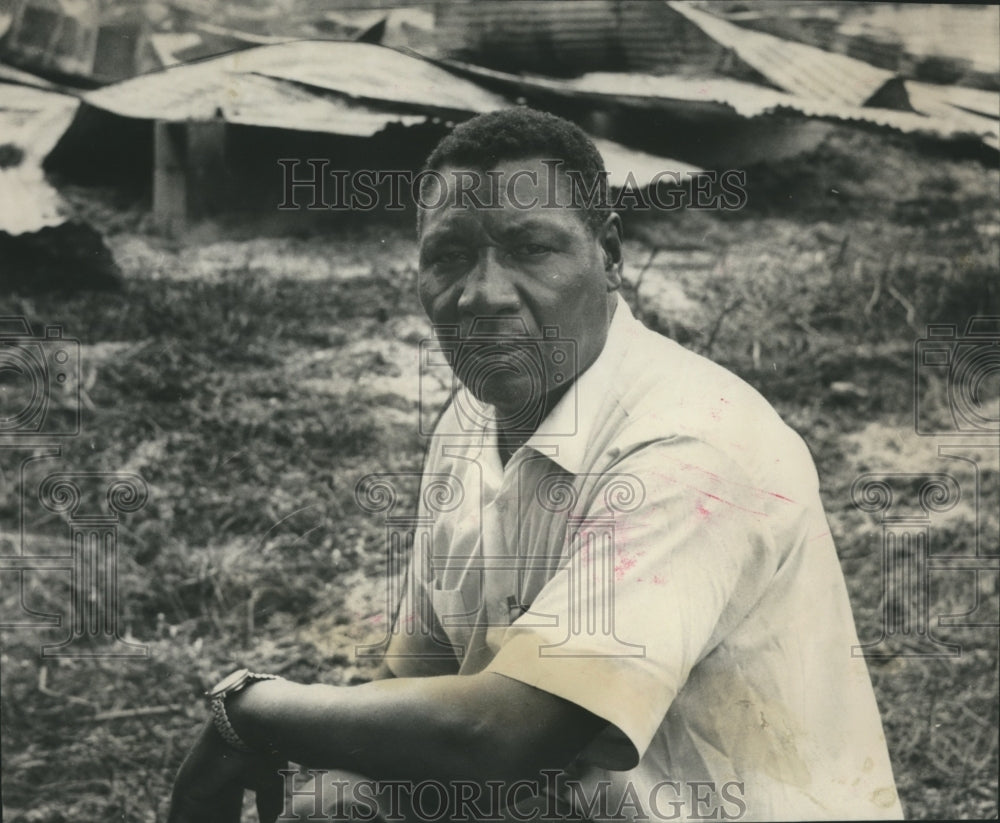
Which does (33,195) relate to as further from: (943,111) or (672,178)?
(943,111)

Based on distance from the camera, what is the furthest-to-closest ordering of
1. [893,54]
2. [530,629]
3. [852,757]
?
[893,54] → [852,757] → [530,629]

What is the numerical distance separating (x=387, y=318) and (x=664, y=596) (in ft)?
4.38

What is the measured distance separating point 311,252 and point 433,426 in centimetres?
69

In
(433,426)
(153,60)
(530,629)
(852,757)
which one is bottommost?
(852,757)

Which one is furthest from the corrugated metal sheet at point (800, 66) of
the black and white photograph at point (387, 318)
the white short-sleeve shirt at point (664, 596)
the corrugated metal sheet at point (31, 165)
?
the corrugated metal sheet at point (31, 165)

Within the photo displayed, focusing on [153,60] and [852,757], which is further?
[153,60]

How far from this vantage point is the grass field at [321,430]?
363cm

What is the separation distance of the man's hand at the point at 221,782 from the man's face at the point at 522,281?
3.90 feet

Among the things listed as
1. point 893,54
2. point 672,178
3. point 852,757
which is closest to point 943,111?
point 893,54

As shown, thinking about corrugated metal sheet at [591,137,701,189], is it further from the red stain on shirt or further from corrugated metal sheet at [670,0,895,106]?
the red stain on shirt

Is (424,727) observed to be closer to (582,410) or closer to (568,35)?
(582,410)

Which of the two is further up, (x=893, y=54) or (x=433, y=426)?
(x=893, y=54)

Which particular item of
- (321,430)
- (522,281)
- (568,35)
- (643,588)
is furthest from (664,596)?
(568,35)

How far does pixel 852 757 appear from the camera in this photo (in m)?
3.36
